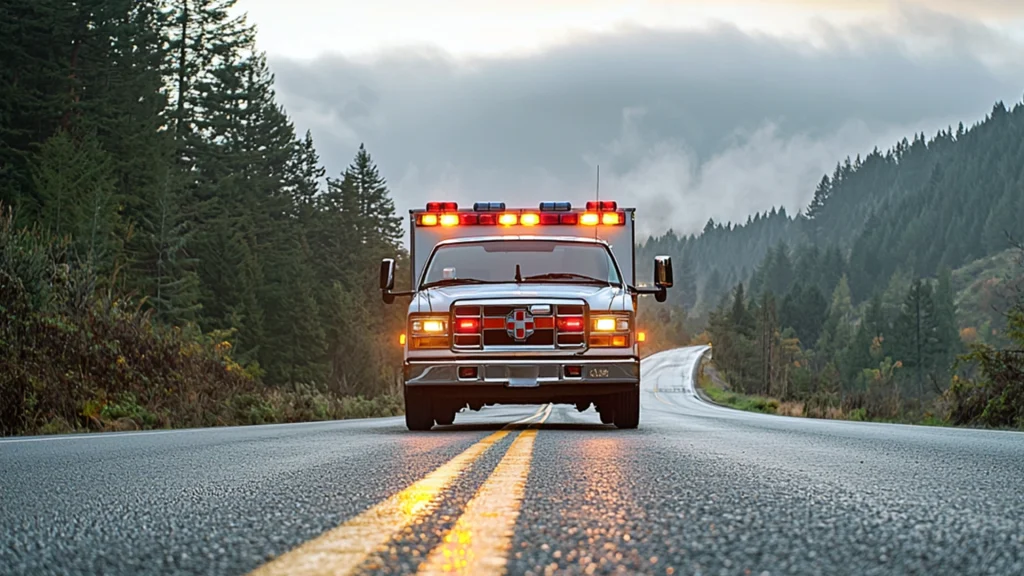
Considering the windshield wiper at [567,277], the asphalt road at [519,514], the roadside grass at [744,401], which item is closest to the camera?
the asphalt road at [519,514]

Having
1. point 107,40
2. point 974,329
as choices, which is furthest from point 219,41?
point 974,329

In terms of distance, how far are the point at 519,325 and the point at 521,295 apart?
0.37 meters

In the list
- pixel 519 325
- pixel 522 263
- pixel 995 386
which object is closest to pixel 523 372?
pixel 519 325

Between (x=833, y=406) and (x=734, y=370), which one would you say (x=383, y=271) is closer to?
(x=833, y=406)

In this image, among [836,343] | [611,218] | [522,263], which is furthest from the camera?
[836,343]

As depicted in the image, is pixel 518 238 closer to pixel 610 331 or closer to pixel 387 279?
pixel 387 279

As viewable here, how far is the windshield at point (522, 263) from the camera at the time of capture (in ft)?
35.4

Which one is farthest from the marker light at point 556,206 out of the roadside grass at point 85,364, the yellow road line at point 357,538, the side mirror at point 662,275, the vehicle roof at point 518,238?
the yellow road line at point 357,538

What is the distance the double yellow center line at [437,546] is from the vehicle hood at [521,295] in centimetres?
589

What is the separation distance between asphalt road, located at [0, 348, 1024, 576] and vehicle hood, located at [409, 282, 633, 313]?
4.19 m

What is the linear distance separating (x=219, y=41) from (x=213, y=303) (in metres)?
14.7

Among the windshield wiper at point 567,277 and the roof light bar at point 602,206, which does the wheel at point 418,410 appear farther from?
the roof light bar at point 602,206

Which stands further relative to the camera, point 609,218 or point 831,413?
point 831,413

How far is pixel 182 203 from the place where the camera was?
50.3 metres
